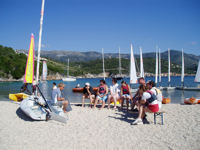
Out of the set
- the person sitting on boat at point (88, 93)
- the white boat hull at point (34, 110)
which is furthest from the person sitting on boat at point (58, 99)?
the person sitting on boat at point (88, 93)

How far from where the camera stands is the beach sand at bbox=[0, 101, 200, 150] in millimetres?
4707

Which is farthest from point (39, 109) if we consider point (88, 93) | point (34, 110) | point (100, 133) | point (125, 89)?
point (125, 89)

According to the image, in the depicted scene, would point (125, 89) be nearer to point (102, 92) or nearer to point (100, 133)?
point (102, 92)

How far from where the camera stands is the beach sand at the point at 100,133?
15.4 ft

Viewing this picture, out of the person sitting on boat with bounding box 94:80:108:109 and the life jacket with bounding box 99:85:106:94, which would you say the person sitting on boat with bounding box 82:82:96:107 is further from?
the life jacket with bounding box 99:85:106:94

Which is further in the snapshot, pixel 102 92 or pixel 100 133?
pixel 102 92

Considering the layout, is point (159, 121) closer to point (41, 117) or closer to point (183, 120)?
point (183, 120)

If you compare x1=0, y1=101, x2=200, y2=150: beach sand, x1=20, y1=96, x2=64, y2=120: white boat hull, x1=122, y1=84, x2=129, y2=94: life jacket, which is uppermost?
x1=122, y1=84, x2=129, y2=94: life jacket

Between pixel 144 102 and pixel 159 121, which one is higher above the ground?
pixel 144 102

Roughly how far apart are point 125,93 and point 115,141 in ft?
13.0

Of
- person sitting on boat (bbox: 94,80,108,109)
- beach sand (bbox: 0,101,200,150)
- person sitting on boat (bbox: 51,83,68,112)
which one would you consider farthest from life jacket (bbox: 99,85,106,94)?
person sitting on boat (bbox: 51,83,68,112)

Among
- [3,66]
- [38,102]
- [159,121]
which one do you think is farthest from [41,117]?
[3,66]

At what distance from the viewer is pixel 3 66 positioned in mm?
79438

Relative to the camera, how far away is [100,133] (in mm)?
5641
